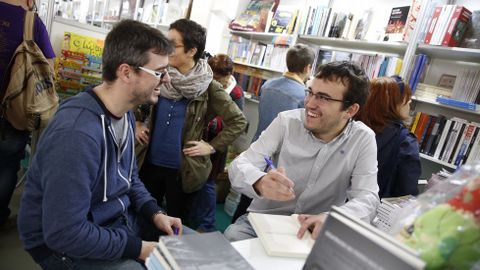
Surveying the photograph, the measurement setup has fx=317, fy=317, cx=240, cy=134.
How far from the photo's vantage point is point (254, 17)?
160 inches

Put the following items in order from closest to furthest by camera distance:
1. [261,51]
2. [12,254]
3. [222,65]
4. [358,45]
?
[12,254] → [222,65] → [358,45] → [261,51]

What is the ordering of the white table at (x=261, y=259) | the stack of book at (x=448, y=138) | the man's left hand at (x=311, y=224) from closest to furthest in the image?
the white table at (x=261, y=259), the man's left hand at (x=311, y=224), the stack of book at (x=448, y=138)

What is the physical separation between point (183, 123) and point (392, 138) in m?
1.29

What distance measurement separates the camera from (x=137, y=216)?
1473mm

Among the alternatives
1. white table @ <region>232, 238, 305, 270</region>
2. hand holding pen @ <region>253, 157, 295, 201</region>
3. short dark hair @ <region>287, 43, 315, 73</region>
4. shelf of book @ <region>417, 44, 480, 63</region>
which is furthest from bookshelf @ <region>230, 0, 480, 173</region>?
white table @ <region>232, 238, 305, 270</region>

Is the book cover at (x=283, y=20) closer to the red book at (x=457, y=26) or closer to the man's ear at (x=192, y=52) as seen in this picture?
the red book at (x=457, y=26)

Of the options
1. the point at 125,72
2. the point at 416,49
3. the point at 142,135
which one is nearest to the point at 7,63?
the point at 142,135

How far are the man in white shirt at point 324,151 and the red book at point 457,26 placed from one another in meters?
1.30

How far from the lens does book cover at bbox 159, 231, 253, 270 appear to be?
70 cm

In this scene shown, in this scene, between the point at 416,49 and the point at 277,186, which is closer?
the point at 277,186

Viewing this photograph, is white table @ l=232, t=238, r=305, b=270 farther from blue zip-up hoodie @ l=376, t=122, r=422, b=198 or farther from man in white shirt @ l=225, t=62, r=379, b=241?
blue zip-up hoodie @ l=376, t=122, r=422, b=198

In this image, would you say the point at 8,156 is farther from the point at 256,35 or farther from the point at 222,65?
the point at 256,35

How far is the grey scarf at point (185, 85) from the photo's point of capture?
6.41 feet

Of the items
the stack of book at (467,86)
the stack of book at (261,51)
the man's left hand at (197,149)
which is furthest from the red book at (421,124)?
the man's left hand at (197,149)
